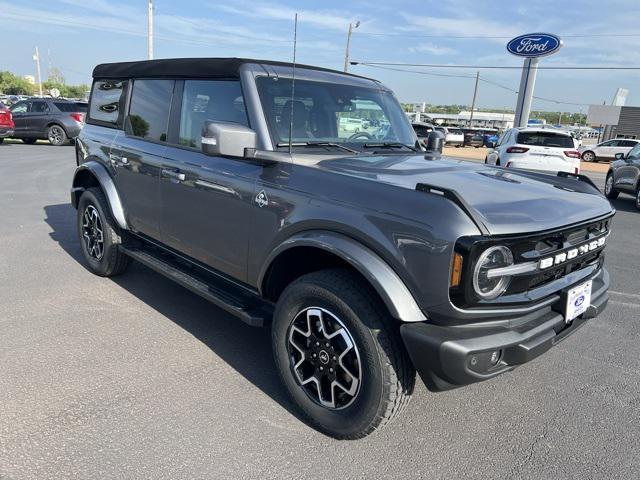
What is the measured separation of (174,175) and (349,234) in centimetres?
171

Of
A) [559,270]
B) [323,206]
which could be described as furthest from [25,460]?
[559,270]

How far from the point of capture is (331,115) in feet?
11.4

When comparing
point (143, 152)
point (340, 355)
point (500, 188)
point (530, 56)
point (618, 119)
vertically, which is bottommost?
point (340, 355)

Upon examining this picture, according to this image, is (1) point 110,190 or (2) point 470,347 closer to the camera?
(2) point 470,347

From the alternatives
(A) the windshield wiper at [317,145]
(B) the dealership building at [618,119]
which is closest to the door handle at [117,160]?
(A) the windshield wiper at [317,145]

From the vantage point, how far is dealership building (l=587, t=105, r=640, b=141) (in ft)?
152

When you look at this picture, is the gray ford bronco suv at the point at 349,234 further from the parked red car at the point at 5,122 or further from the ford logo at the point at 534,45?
the ford logo at the point at 534,45

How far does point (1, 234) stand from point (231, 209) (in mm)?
4693

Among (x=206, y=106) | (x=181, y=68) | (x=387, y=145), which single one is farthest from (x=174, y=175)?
(x=387, y=145)

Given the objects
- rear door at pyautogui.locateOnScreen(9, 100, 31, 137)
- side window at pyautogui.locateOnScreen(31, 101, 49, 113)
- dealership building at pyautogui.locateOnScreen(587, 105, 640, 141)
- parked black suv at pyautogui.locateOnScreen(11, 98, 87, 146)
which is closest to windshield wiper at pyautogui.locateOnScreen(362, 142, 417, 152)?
parked black suv at pyautogui.locateOnScreen(11, 98, 87, 146)

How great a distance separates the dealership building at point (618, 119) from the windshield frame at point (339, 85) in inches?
1963

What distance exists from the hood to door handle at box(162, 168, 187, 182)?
1.17 m

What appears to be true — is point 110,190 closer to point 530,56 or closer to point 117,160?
point 117,160

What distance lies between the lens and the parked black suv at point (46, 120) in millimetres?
18578
